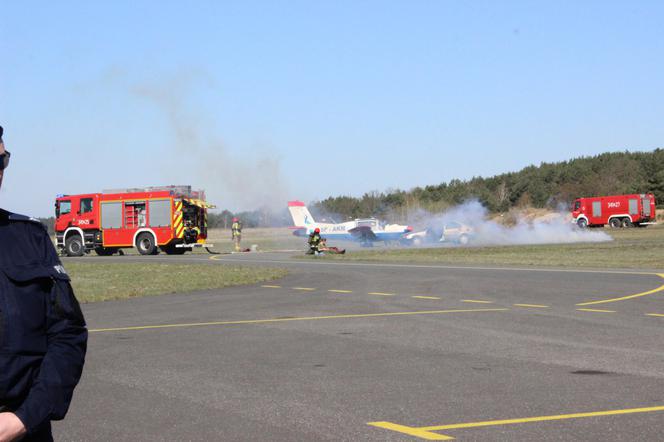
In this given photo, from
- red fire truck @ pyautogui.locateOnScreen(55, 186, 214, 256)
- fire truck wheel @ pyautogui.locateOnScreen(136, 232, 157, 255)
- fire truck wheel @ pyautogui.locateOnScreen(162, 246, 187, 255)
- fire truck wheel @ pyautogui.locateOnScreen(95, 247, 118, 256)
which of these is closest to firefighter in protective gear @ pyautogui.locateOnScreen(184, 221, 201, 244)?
red fire truck @ pyautogui.locateOnScreen(55, 186, 214, 256)

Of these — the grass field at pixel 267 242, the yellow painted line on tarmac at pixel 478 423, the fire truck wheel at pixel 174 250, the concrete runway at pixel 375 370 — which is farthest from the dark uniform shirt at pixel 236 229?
the yellow painted line on tarmac at pixel 478 423

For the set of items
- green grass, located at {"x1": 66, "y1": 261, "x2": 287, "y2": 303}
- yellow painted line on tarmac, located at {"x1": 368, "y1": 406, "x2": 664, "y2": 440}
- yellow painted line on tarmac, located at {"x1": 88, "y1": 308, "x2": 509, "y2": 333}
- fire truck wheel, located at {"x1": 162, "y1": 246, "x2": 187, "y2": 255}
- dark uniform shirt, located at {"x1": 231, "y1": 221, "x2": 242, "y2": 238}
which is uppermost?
dark uniform shirt, located at {"x1": 231, "y1": 221, "x2": 242, "y2": 238}

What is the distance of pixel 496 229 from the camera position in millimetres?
55406

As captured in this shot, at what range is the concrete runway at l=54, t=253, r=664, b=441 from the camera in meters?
6.34

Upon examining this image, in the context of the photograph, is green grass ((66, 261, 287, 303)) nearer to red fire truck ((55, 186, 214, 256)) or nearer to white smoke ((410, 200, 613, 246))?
red fire truck ((55, 186, 214, 256))

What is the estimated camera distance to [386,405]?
7012mm

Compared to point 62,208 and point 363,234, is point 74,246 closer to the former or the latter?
point 62,208

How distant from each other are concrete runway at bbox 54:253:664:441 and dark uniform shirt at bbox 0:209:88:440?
3369mm

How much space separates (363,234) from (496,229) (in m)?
10.4

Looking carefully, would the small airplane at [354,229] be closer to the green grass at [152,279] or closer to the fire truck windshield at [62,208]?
the fire truck windshield at [62,208]

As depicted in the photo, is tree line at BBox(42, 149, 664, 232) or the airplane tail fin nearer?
the airplane tail fin

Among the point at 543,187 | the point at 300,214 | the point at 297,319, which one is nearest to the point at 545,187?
the point at 543,187

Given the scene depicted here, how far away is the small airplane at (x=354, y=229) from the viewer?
51.2m

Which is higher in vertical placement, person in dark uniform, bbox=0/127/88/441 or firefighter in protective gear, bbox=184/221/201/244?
firefighter in protective gear, bbox=184/221/201/244
